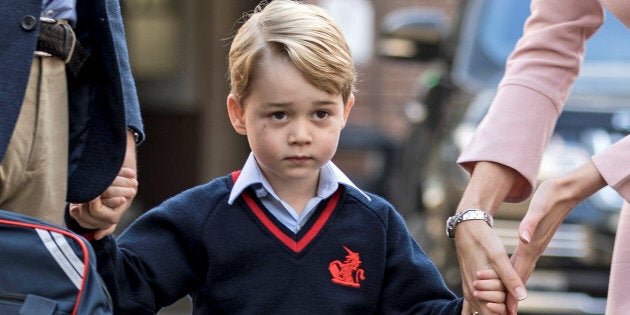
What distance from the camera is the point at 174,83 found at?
39.7 feet

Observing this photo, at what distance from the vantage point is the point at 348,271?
10.2 feet

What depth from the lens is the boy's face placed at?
10.0 ft

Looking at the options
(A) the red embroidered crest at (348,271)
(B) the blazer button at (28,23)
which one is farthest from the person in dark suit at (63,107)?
(A) the red embroidered crest at (348,271)

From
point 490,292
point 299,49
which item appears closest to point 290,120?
point 299,49

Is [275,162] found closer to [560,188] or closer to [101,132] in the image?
[101,132]

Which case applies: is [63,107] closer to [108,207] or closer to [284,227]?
[108,207]

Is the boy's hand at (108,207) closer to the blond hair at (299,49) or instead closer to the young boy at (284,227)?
the young boy at (284,227)

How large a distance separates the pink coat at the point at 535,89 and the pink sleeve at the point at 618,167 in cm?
23

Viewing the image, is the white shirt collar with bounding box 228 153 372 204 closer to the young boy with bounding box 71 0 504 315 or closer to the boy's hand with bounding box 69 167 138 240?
the young boy with bounding box 71 0 504 315

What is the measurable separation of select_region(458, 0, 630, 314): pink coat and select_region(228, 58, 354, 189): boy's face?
38 centimetres

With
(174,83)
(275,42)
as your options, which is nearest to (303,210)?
(275,42)

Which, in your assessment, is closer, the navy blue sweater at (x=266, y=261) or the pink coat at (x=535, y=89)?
the navy blue sweater at (x=266, y=261)

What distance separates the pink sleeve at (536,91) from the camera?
3240 millimetres

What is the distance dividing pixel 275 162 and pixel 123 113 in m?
0.35
